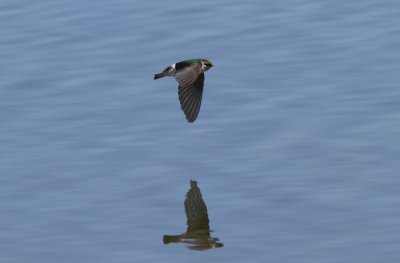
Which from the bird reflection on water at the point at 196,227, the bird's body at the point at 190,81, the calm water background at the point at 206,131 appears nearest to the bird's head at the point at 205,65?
the bird's body at the point at 190,81

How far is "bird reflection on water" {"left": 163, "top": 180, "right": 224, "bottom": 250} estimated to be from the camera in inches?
411

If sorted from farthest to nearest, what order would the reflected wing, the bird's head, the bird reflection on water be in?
1. the bird's head
2. the reflected wing
3. the bird reflection on water

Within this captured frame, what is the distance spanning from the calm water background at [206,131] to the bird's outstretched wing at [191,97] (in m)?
0.32

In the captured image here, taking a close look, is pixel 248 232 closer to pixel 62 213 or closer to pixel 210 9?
pixel 62 213

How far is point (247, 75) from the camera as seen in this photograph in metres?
14.1

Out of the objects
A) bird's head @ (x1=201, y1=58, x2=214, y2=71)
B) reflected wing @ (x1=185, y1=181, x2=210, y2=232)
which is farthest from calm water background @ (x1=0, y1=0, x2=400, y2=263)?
bird's head @ (x1=201, y1=58, x2=214, y2=71)

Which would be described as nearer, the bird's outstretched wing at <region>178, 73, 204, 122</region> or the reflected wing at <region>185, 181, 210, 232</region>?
the reflected wing at <region>185, 181, 210, 232</region>

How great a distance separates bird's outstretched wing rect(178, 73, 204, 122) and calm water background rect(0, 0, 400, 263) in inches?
12.6

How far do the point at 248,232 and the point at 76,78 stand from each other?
4.37m

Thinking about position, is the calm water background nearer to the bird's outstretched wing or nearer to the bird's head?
the bird's outstretched wing

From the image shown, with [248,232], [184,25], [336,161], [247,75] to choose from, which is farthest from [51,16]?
[248,232]

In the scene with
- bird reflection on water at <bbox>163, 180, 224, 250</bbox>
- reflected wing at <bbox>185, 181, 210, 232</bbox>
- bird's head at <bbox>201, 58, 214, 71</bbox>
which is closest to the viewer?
bird reflection on water at <bbox>163, 180, 224, 250</bbox>

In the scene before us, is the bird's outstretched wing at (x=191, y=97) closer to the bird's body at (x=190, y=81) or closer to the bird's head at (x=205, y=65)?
the bird's body at (x=190, y=81)

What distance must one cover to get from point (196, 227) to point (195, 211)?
215 mm
